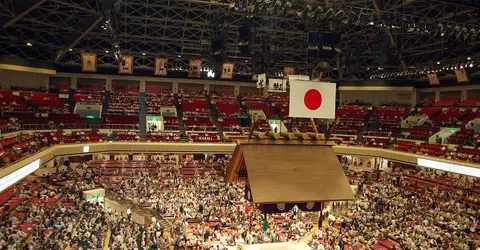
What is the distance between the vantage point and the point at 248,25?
2030 centimetres

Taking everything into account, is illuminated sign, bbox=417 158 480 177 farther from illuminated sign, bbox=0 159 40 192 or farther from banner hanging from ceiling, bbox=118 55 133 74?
illuminated sign, bbox=0 159 40 192

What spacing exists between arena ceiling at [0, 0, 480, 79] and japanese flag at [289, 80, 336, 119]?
799 cm

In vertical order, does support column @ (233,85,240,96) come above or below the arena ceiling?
below

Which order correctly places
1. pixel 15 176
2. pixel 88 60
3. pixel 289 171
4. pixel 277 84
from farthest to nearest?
pixel 88 60
pixel 277 84
pixel 15 176
pixel 289 171

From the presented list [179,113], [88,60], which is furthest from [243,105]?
[88,60]

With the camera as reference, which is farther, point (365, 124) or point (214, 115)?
point (214, 115)

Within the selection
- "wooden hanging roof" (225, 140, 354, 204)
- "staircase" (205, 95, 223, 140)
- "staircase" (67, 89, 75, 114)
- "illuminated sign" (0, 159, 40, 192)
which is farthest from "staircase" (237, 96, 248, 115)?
"wooden hanging roof" (225, 140, 354, 204)

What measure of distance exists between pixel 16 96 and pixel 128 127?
28.2ft

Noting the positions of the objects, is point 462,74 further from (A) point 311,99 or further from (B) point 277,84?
(A) point 311,99

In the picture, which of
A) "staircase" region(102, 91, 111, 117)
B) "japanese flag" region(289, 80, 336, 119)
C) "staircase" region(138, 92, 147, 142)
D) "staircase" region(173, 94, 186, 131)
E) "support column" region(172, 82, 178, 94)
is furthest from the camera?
"support column" region(172, 82, 178, 94)

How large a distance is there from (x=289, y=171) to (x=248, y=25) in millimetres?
14060

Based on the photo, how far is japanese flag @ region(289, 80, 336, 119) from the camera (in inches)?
324

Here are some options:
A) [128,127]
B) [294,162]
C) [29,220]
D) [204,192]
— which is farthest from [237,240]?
[128,127]

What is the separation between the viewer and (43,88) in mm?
33312
